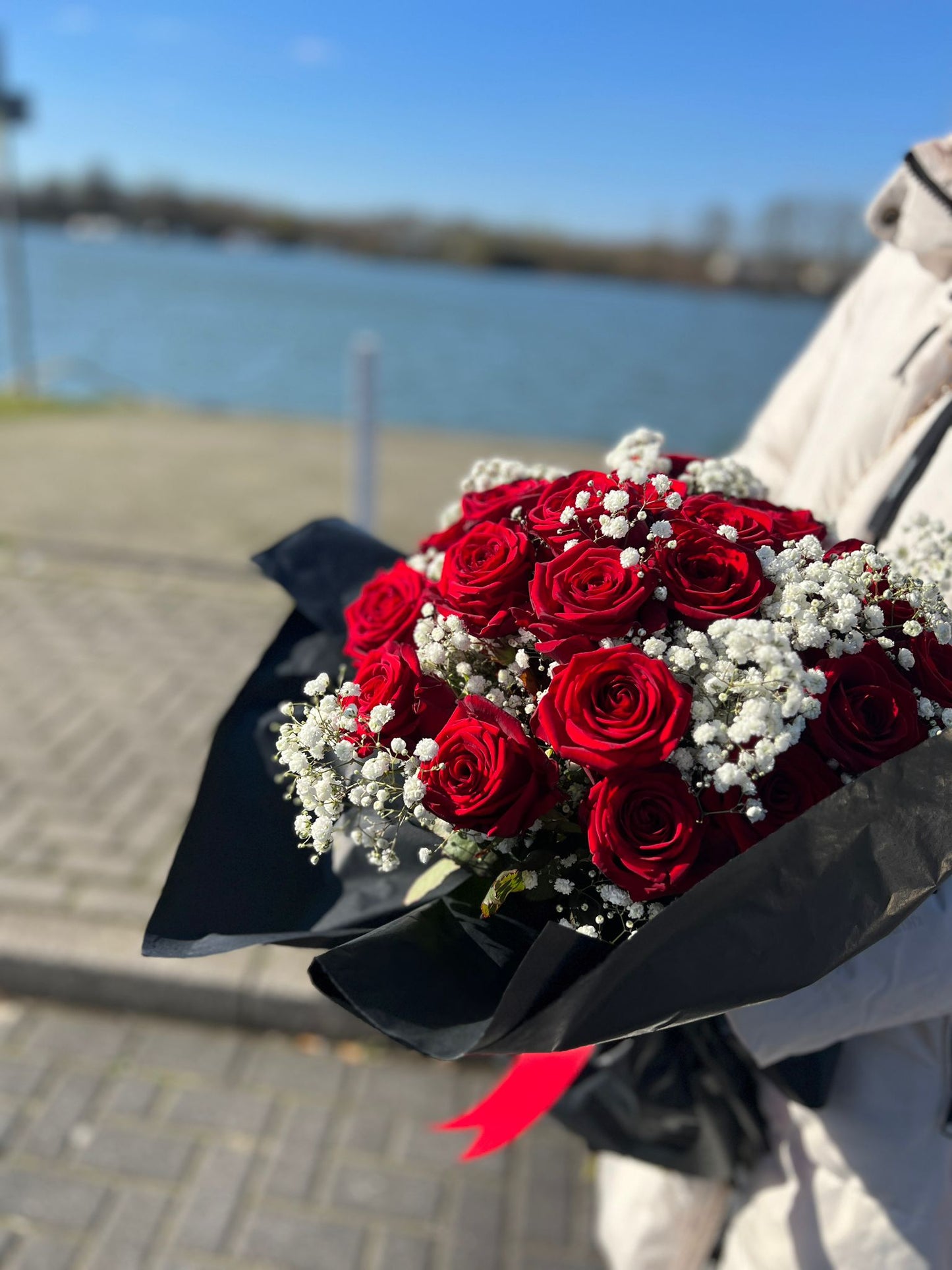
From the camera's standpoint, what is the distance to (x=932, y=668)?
1.17 metres

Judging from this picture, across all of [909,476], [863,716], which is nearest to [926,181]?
[909,476]

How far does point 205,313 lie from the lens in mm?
38656

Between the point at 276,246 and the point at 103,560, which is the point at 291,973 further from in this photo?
the point at 276,246

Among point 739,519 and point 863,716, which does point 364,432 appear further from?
point 863,716

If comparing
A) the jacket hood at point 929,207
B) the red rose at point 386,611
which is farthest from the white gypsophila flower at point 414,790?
the jacket hood at point 929,207

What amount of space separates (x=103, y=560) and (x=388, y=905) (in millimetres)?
6049

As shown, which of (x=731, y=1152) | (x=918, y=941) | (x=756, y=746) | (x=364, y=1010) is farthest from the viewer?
(x=731, y=1152)

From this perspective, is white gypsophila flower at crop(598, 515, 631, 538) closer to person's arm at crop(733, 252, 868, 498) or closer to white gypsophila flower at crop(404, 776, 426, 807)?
white gypsophila flower at crop(404, 776, 426, 807)

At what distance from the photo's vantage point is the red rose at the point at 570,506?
1.24 meters

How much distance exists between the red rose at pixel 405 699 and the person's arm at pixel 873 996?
1.77 ft

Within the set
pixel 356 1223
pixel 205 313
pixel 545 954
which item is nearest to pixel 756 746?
pixel 545 954

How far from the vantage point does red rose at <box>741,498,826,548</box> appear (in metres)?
1.29

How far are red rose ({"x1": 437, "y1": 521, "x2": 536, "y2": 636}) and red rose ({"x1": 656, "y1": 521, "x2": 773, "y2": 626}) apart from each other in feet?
0.54

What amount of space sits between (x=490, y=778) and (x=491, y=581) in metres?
0.25
